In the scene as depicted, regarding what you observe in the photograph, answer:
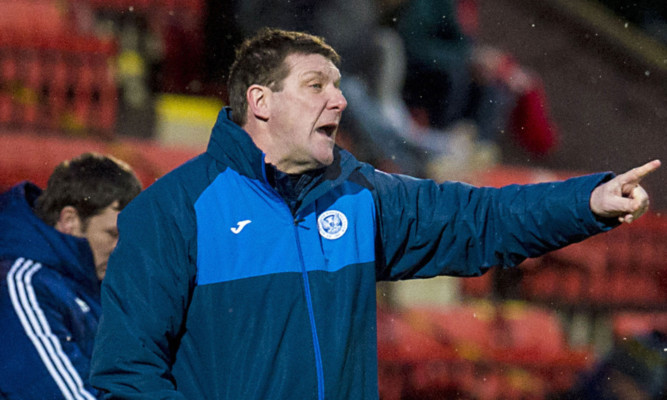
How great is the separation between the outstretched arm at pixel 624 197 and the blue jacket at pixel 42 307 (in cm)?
151

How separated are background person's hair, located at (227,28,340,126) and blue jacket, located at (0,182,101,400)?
0.79 meters

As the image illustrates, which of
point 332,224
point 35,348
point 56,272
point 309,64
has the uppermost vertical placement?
point 309,64

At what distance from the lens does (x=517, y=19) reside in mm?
10570

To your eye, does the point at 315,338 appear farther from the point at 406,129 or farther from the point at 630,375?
the point at 406,129

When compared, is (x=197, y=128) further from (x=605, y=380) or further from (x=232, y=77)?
(x=232, y=77)

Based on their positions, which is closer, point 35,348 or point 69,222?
point 35,348

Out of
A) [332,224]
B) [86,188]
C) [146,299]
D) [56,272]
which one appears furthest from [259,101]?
[86,188]

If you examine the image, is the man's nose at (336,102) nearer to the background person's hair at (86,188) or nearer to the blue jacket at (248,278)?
the blue jacket at (248,278)

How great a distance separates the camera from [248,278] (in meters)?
2.24

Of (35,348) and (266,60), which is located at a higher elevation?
(266,60)

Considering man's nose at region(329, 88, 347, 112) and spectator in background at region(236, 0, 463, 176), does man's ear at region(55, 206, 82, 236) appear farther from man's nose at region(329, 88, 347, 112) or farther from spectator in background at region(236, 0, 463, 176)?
spectator in background at region(236, 0, 463, 176)

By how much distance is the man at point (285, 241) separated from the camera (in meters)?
2.18

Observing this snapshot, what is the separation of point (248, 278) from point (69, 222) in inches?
48.8

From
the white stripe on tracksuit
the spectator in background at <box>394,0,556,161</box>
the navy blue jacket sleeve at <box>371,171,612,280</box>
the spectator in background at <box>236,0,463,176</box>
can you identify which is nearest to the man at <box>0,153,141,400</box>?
the white stripe on tracksuit
